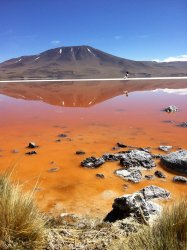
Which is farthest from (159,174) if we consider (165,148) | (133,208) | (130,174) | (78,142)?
(78,142)

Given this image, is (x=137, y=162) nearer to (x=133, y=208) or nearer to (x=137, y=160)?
(x=137, y=160)

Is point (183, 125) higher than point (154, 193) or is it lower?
lower

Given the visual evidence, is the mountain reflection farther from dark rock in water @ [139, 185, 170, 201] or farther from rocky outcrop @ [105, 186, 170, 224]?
rocky outcrop @ [105, 186, 170, 224]

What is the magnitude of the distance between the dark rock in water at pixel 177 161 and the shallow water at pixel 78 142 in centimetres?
20

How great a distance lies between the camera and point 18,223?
311 centimetres

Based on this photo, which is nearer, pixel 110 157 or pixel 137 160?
pixel 137 160

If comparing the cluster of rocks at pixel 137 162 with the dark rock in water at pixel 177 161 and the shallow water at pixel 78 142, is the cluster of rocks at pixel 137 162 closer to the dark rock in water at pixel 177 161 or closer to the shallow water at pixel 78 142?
the dark rock in water at pixel 177 161

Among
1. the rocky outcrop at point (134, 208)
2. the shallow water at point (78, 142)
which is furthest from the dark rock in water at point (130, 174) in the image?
the rocky outcrop at point (134, 208)

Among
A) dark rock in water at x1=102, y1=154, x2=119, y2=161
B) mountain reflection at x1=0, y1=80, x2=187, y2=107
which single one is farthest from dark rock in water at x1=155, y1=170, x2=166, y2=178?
mountain reflection at x1=0, y1=80, x2=187, y2=107

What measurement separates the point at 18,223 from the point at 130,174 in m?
3.81

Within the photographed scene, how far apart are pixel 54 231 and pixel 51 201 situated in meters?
1.99

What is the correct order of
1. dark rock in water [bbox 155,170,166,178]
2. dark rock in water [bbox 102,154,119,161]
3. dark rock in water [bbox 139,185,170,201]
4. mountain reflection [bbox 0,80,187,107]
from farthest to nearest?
Result: 1. mountain reflection [bbox 0,80,187,107]
2. dark rock in water [bbox 102,154,119,161]
3. dark rock in water [bbox 155,170,166,178]
4. dark rock in water [bbox 139,185,170,201]

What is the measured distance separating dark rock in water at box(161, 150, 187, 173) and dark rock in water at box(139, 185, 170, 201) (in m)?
1.34

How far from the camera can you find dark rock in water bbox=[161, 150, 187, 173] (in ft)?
22.7
